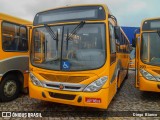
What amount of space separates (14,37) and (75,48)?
271 cm

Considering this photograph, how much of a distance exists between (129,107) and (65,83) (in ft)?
7.97

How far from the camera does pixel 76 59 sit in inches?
226

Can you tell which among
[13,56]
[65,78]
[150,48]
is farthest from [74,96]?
[150,48]

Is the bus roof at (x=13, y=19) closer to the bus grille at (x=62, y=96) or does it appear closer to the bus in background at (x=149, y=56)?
the bus grille at (x=62, y=96)

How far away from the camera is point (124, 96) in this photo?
854cm

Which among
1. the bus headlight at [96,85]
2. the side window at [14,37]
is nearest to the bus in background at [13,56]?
the side window at [14,37]

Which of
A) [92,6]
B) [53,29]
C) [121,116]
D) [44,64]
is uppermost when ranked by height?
[92,6]

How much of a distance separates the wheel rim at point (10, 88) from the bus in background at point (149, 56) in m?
4.29

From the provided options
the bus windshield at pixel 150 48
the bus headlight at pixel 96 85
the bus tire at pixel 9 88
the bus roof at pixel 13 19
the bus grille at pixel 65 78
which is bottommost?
the bus tire at pixel 9 88

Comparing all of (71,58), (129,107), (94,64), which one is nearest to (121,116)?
(129,107)

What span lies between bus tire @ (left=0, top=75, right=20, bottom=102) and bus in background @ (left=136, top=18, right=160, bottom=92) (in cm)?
425

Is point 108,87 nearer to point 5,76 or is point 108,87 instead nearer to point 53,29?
point 53,29

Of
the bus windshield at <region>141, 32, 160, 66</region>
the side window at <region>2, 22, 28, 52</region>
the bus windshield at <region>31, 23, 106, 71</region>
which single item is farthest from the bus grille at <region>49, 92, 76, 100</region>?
the bus windshield at <region>141, 32, 160, 66</region>

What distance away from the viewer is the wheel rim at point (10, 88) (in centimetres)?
725
